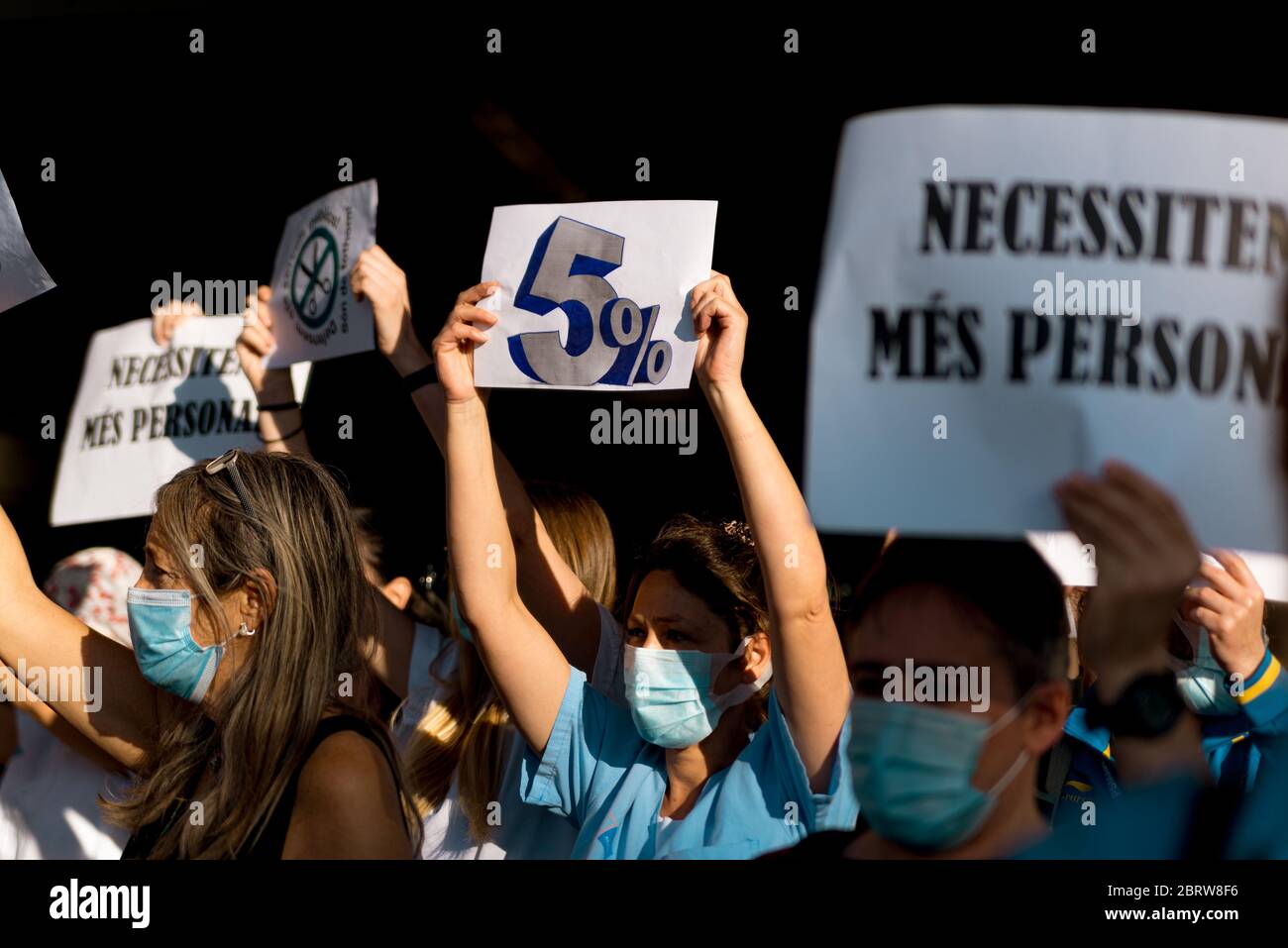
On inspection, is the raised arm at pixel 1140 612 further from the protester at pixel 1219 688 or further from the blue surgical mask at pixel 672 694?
the blue surgical mask at pixel 672 694

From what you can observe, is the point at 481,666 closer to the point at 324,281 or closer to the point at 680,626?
the point at 680,626

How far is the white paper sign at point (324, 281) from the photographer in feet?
10.4

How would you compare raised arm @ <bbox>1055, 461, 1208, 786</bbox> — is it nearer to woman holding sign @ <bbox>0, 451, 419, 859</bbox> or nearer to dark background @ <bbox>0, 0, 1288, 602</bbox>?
woman holding sign @ <bbox>0, 451, 419, 859</bbox>

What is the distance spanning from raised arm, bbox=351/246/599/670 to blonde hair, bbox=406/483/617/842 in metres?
0.06

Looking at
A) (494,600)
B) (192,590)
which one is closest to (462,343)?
(494,600)

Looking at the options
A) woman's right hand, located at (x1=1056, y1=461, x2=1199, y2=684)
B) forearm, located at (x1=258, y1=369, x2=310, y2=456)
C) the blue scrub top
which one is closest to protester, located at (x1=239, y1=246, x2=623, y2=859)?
the blue scrub top

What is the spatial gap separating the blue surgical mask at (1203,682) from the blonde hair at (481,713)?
1248 millimetres

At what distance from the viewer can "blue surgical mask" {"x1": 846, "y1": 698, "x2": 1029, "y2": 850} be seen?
6.58ft

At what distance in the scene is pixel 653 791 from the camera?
2631 mm

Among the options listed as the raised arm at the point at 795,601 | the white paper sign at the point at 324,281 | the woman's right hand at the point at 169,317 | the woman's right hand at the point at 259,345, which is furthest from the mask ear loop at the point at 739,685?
the woman's right hand at the point at 169,317

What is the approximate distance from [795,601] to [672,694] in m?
0.34
